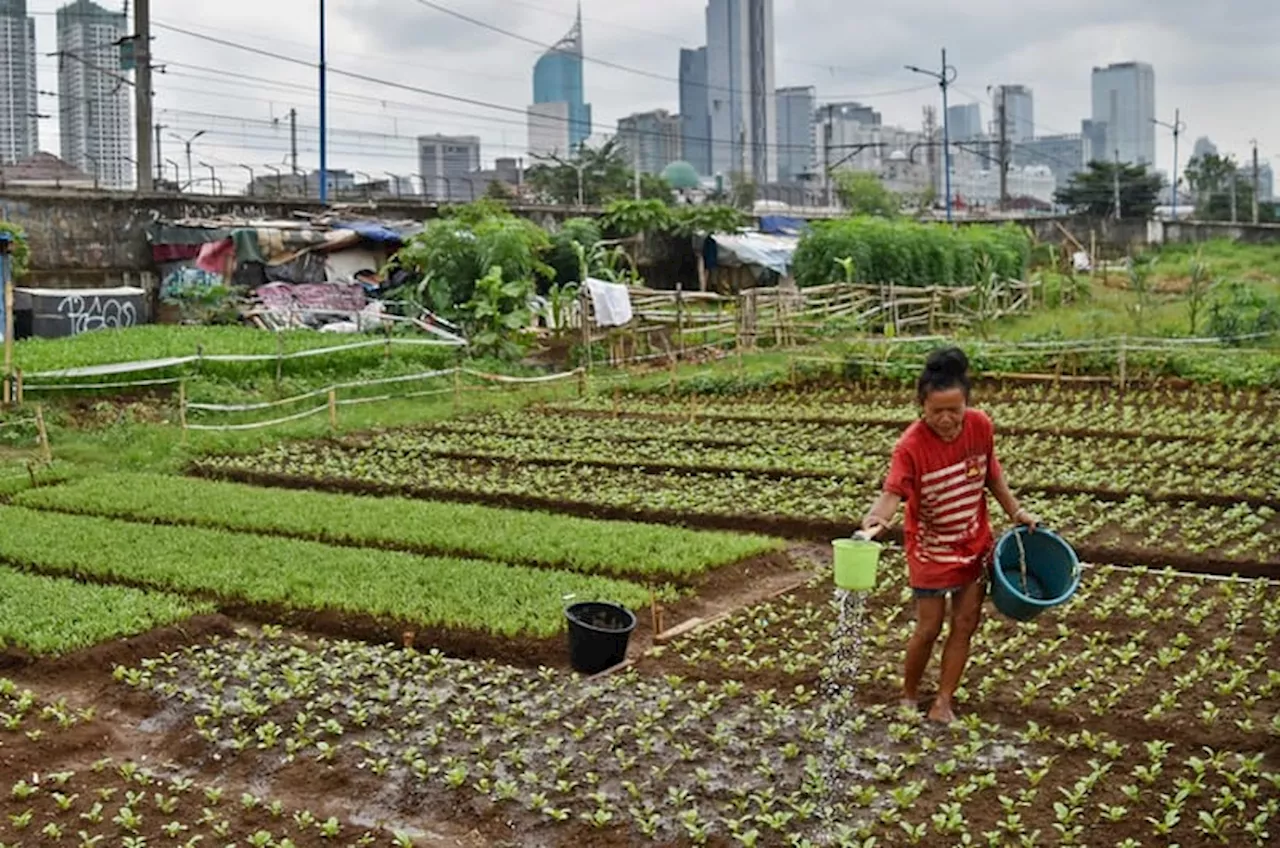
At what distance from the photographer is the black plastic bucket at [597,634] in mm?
→ 8750

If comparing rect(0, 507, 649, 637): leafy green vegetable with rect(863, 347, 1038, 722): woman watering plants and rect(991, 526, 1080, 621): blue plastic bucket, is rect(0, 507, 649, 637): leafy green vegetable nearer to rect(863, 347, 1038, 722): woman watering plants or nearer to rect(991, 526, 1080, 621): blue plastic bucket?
rect(863, 347, 1038, 722): woman watering plants

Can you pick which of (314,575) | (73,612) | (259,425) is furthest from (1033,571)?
(259,425)

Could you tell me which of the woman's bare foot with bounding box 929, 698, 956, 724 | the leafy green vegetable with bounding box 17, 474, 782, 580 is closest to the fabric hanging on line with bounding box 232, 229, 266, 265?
the leafy green vegetable with bounding box 17, 474, 782, 580

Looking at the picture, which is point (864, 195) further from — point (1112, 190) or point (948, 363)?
point (948, 363)

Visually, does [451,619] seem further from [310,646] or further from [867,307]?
[867,307]

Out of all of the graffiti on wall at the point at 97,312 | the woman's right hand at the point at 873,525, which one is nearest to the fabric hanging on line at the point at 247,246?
the graffiti on wall at the point at 97,312

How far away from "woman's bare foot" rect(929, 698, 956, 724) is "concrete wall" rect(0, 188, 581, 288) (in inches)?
950

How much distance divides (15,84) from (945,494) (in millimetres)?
41447

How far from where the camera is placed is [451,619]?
9711 millimetres

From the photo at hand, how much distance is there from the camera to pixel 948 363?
23.4 feet

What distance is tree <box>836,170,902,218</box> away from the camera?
69.6 metres

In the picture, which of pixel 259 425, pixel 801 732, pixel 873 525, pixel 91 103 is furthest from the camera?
pixel 91 103

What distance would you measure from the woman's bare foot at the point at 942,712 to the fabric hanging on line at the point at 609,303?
71.8 feet

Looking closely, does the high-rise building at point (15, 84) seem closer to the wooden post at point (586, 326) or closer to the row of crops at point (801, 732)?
the wooden post at point (586, 326)
